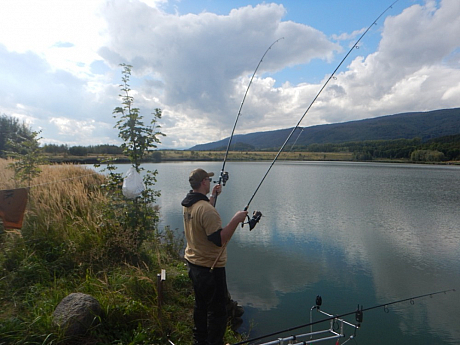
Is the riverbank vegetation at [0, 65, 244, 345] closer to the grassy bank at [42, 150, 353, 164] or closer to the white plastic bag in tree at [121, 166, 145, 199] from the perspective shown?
the white plastic bag in tree at [121, 166, 145, 199]

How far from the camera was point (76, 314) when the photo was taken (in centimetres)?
339

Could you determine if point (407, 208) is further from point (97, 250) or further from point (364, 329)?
point (97, 250)

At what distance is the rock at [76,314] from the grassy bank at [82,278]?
0.07 meters

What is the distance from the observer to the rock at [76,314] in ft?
10.9

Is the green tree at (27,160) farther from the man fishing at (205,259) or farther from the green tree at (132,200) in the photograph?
the man fishing at (205,259)

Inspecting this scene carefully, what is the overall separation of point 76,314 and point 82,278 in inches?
56.1

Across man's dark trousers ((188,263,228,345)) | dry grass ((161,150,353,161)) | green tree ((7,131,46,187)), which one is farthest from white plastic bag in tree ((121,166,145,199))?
dry grass ((161,150,353,161))

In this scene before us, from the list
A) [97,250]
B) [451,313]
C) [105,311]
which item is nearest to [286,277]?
[451,313]

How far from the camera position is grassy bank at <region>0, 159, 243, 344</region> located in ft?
11.7

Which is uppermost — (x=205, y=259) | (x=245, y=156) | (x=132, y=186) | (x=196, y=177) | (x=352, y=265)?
(x=196, y=177)

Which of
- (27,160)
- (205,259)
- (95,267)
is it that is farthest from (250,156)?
(205,259)

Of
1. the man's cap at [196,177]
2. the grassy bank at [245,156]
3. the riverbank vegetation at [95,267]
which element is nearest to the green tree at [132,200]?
the riverbank vegetation at [95,267]

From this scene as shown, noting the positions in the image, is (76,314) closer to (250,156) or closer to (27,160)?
(27,160)

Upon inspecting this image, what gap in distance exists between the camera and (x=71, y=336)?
10.8ft
